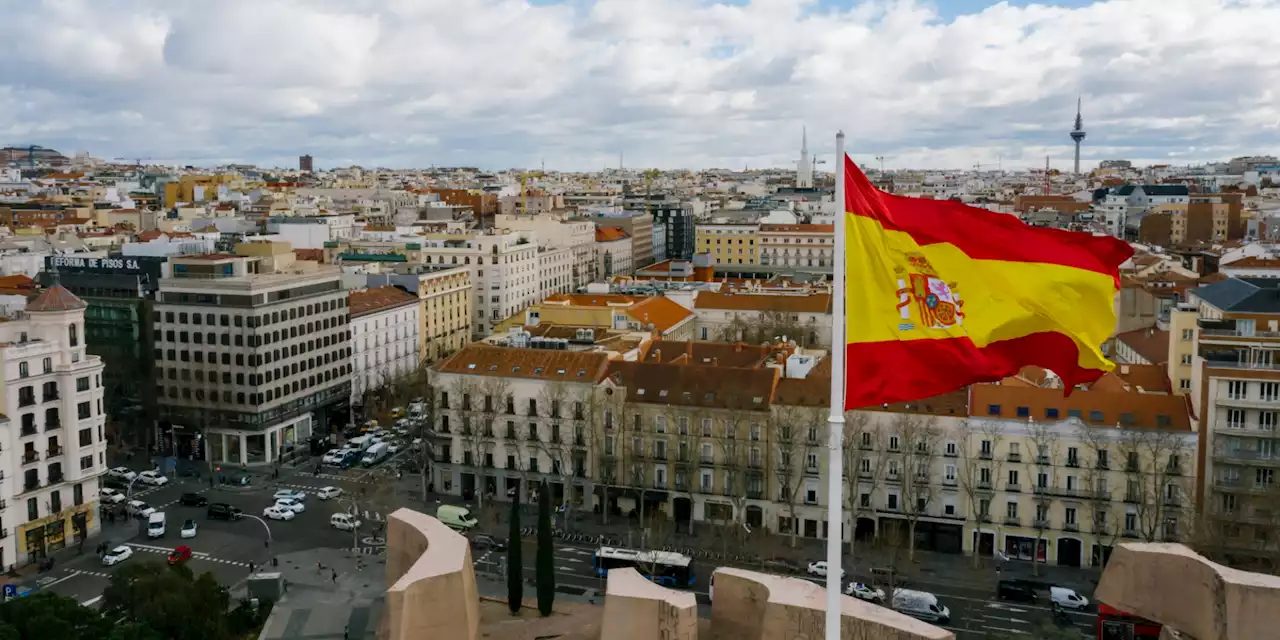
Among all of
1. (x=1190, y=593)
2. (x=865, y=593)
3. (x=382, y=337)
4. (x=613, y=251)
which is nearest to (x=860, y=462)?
(x=865, y=593)

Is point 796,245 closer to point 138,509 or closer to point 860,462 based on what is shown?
point 860,462

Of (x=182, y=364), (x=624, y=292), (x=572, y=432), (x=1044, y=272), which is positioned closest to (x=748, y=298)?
(x=624, y=292)

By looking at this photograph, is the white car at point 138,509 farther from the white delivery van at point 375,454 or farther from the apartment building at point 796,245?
the apartment building at point 796,245

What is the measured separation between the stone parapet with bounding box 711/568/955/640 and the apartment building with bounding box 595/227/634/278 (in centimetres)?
12862

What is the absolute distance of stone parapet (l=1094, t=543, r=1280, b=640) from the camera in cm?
2677

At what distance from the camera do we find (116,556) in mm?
56562

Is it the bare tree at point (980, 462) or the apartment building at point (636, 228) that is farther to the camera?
the apartment building at point (636, 228)

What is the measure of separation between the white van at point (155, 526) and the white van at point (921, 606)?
38.4 metres

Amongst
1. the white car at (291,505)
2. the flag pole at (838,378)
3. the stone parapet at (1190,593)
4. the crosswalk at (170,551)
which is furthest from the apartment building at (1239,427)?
the white car at (291,505)

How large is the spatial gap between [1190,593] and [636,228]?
5848 inches

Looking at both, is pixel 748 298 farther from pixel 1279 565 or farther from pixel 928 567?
pixel 1279 565

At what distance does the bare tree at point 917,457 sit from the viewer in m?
57.6

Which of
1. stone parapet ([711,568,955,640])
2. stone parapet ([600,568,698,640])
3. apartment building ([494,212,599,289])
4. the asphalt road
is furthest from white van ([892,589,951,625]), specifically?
apartment building ([494,212,599,289])

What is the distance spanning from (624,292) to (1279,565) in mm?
73674
